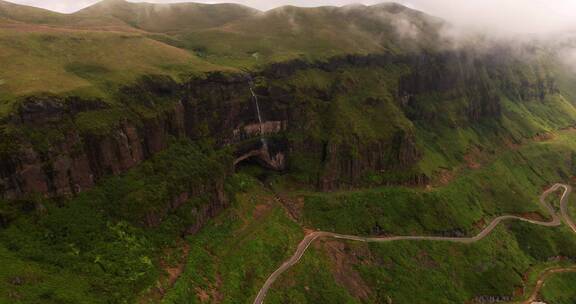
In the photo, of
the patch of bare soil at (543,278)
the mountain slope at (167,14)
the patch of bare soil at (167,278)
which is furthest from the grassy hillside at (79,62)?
the patch of bare soil at (543,278)

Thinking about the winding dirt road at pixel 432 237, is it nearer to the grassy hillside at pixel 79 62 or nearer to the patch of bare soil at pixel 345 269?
the patch of bare soil at pixel 345 269

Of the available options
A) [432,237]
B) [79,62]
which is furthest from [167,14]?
[432,237]

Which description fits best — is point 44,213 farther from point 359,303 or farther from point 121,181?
point 359,303

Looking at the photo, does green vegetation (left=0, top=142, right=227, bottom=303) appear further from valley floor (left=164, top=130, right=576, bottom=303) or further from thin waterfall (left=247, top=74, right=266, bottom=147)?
thin waterfall (left=247, top=74, right=266, bottom=147)

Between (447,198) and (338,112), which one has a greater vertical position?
(338,112)

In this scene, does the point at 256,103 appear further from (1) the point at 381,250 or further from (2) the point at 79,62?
(1) the point at 381,250

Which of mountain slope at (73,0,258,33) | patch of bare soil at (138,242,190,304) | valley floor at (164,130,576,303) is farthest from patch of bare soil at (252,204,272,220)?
mountain slope at (73,0,258,33)

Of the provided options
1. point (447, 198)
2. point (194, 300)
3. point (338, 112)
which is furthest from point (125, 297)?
point (447, 198)
